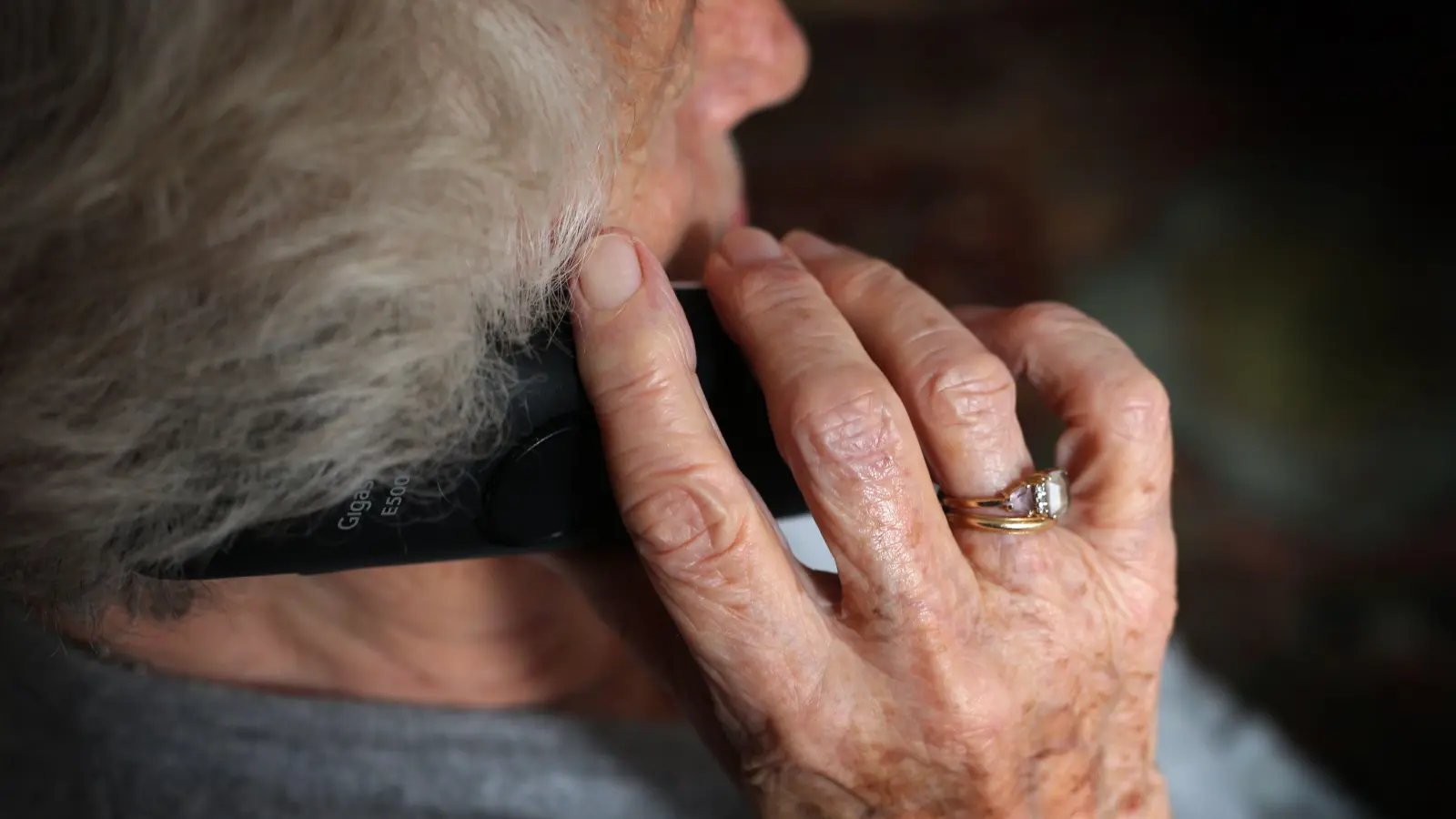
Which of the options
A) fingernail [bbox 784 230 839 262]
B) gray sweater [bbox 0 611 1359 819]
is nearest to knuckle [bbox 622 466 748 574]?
fingernail [bbox 784 230 839 262]

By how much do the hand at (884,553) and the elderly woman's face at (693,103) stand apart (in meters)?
0.07

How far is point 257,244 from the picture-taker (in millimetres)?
401

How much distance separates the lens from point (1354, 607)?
5.33 ft

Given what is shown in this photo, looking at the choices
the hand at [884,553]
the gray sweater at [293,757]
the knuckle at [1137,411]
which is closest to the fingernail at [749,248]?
the hand at [884,553]

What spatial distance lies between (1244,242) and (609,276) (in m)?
1.59

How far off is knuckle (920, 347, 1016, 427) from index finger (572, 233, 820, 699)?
0.13 metres

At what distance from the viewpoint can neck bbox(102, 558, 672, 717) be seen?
0.69 metres

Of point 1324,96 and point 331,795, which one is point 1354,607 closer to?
point 1324,96

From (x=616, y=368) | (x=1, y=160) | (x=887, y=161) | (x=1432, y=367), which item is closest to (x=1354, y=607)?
(x=1432, y=367)

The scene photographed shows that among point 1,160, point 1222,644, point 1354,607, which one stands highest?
point 1,160

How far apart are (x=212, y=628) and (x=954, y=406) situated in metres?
0.55

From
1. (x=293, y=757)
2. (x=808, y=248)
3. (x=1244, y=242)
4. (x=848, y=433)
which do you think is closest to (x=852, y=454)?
(x=848, y=433)

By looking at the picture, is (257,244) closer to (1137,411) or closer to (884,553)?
(884,553)

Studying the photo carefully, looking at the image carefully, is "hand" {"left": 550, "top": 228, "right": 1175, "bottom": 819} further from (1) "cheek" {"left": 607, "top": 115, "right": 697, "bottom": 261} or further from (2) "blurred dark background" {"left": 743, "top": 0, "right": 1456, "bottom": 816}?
(2) "blurred dark background" {"left": 743, "top": 0, "right": 1456, "bottom": 816}
